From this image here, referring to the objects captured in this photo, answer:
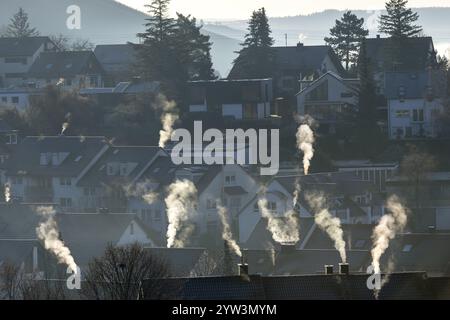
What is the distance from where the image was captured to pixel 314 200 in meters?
47.7

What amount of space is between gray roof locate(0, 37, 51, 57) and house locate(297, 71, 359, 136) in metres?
16.5

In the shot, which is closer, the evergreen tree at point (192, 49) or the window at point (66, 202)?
the window at point (66, 202)

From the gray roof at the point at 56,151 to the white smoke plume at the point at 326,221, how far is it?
10150 mm

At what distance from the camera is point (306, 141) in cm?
5453

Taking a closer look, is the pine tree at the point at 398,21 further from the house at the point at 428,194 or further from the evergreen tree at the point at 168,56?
the house at the point at 428,194

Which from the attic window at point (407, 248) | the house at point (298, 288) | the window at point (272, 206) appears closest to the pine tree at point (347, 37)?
the window at point (272, 206)

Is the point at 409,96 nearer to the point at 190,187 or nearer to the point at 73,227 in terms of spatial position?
the point at 190,187

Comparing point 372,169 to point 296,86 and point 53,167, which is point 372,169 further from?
point 296,86

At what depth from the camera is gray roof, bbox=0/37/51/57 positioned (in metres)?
71.1

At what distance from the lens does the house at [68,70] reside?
68312 millimetres

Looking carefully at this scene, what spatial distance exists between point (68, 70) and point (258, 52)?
928 cm

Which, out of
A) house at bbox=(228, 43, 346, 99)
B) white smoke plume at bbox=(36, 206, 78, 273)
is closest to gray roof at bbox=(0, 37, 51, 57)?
house at bbox=(228, 43, 346, 99)
